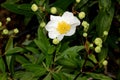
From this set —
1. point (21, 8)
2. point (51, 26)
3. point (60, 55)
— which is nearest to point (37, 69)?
point (60, 55)

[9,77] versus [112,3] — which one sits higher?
[112,3]

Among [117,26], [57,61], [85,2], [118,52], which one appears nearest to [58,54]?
[57,61]

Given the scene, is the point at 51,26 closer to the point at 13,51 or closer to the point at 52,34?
the point at 52,34

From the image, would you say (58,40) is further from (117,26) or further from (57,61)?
(117,26)

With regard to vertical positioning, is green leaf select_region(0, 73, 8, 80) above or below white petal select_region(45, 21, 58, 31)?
below

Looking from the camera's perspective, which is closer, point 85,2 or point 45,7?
point 45,7

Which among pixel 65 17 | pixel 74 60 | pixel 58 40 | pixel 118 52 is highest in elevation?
pixel 65 17

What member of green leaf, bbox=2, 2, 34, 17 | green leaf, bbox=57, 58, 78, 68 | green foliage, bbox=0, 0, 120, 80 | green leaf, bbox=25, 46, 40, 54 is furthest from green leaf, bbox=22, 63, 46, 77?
green leaf, bbox=2, 2, 34, 17

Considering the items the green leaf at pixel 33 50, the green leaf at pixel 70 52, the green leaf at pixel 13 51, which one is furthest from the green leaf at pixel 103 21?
the green leaf at pixel 13 51

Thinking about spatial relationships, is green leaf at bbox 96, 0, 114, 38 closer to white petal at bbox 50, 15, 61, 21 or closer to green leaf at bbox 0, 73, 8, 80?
white petal at bbox 50, 15, 61, 21
